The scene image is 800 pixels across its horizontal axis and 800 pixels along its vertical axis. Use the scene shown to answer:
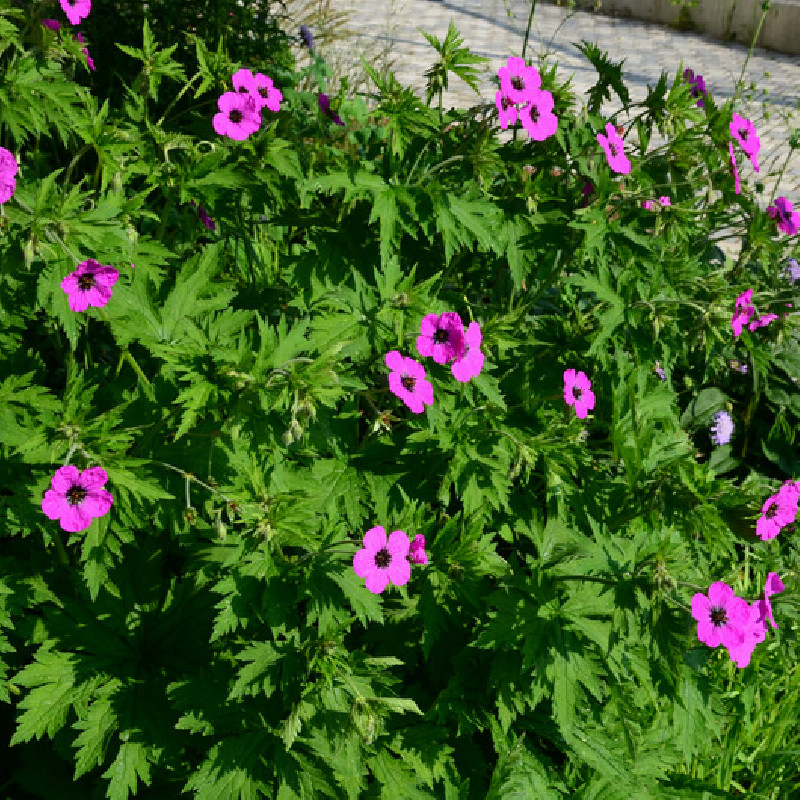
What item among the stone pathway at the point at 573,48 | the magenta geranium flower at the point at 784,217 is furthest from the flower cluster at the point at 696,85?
the stone pathway at the point at 573,48

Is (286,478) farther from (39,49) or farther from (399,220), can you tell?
(39,49)

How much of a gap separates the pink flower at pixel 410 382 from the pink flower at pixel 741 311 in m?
0.95

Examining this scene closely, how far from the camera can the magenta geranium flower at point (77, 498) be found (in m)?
1.74

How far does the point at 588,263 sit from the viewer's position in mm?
2684

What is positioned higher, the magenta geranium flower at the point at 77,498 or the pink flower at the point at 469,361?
the pink flower at the point at 469,361

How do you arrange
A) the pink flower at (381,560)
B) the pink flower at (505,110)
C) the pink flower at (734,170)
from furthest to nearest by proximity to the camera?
the pink flower at (734,170), the pink flower at (505,110), the pink flower at (381,560)

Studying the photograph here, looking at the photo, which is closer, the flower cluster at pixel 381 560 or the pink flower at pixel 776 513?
the flower cluster at pixel 381 560

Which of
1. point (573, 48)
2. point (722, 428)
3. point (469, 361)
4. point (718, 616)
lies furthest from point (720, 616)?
point (573, 48)

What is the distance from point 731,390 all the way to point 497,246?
1.96 meters

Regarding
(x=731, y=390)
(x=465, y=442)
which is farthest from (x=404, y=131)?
(x=731, y=390)

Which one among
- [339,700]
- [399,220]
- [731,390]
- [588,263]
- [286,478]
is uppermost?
[399,220]

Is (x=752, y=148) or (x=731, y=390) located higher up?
(x=752, y=148)

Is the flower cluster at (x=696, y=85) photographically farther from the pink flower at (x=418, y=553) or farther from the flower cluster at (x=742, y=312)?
the pink flower at (x=418, y=553)

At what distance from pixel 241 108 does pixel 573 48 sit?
335 inches
